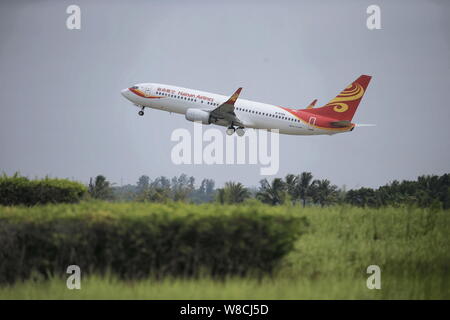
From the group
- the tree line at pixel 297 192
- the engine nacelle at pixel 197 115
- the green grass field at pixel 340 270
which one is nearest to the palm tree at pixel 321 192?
the tree line at pixel 297 192

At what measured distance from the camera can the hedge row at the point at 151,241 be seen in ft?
51.9

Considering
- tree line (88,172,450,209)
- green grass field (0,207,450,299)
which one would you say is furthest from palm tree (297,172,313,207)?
green grass field (0,207,450,299)

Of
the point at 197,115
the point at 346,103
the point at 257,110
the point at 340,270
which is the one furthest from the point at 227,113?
the point at 340,270

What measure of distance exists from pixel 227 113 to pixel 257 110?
12.2 ft

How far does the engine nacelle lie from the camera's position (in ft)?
201

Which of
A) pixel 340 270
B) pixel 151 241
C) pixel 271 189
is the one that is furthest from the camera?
pixel 271 189

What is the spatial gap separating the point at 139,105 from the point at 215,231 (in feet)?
169

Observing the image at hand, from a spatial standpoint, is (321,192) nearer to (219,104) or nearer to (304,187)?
(304,187)

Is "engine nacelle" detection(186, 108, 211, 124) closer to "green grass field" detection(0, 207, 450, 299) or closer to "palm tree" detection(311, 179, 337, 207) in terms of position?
"palm tree" detection(311, 179, 337, 207)

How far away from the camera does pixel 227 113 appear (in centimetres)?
6278

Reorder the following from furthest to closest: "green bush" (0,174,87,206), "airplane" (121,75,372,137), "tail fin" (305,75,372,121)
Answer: "tail fin" (305,75,372,121)
"airplane" (121,75,372,137)
"green bush" (0,174,87,206)

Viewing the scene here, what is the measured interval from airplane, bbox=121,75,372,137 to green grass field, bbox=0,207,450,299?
121ft

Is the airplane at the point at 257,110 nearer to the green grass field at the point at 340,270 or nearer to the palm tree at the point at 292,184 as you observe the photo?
the palm tree at the point at 292,184
